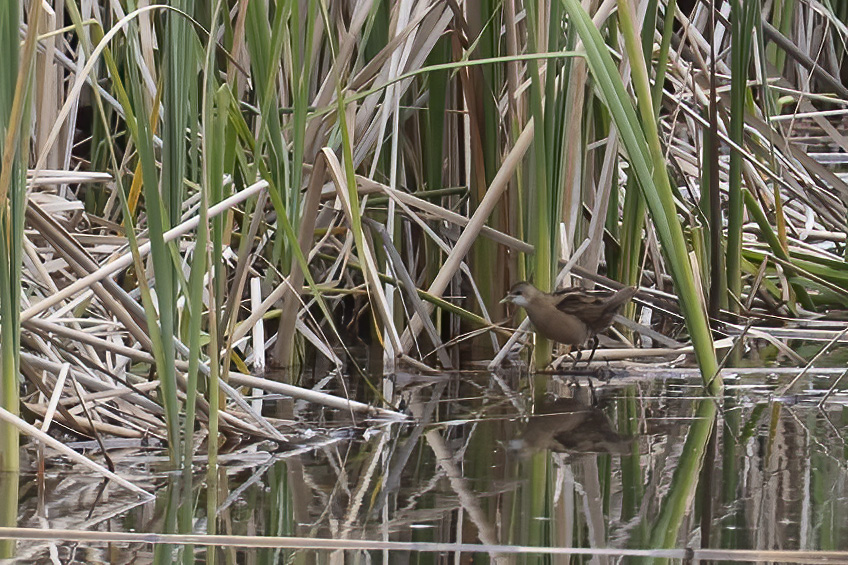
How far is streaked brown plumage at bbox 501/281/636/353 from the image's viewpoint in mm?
3271

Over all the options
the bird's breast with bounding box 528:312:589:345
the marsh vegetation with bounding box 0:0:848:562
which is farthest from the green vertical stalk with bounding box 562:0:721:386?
the bird's breast with bounding box 528:312:589:345

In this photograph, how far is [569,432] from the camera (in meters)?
2.64

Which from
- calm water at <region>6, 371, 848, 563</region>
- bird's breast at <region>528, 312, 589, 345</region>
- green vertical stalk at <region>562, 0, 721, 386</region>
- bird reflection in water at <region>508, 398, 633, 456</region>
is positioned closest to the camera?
calm water at <region>6, 371, 848, 563</region>

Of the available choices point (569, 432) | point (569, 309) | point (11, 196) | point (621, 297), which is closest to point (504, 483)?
point (569, 432)

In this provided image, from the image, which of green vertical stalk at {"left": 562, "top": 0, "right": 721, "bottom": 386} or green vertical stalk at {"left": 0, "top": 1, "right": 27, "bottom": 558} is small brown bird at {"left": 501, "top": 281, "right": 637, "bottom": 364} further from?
green vertical stalk at {"left": 0, "top": 1, "right": 27, "bottom": 558}

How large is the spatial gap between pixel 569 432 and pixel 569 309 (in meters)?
0.77

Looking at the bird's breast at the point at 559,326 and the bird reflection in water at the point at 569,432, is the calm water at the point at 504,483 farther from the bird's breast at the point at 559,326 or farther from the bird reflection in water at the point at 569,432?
the bird's breast at the point at 559,326

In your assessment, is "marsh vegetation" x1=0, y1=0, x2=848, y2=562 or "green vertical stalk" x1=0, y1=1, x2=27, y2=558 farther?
"marsh vegetation" x1=0, y1=0, x2=848, y2=562

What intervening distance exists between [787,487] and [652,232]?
1.98 meters

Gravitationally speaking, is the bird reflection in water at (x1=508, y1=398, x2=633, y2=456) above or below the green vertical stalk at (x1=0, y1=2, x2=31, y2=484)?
below

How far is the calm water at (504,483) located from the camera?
1.76 m

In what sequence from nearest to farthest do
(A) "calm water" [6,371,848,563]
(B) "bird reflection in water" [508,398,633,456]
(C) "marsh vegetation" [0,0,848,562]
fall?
1. (A) "calm water" [6,371,848,563]
2. (C) "marsh vegetation" [0,0,848,562]
3. (B) "bird reflection in water" [508,398,633,456]

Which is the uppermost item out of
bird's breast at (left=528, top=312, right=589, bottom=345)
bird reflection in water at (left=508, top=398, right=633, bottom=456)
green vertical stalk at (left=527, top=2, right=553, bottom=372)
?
green vertical stalk at (left=527, top=2, right=553, bottom=372)

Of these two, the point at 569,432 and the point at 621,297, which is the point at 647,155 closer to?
the point at 569,432
